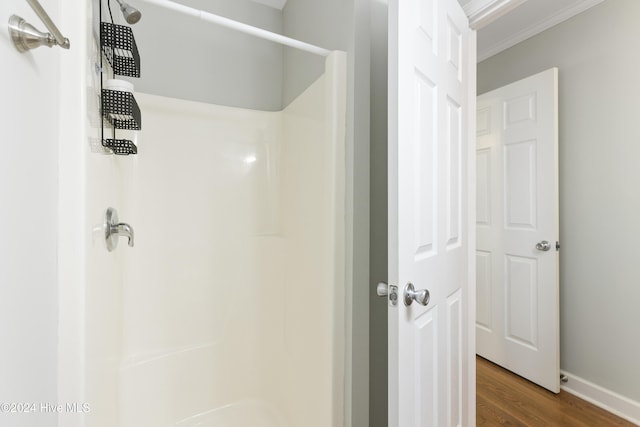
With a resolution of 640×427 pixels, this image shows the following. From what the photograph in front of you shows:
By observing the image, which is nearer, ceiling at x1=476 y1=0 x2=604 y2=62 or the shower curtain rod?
the shower curtain rod

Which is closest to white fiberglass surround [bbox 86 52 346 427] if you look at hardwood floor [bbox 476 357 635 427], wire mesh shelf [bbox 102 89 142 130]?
wire mesh shelf [bbox 102 89 142 130]

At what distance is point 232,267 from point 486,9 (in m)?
1.71

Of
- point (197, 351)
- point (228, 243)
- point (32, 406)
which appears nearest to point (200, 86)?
point (228, 243)

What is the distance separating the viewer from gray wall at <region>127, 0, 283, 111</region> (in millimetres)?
1550

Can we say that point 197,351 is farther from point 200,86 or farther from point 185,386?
point 200,86

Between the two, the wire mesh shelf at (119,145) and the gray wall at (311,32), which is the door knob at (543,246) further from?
the wire mesh shelf at (119,145)

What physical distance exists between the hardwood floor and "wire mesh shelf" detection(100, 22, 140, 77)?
2.34 m

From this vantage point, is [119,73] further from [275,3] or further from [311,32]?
[275,3]

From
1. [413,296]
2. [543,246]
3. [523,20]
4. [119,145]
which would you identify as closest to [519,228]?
[543,246]

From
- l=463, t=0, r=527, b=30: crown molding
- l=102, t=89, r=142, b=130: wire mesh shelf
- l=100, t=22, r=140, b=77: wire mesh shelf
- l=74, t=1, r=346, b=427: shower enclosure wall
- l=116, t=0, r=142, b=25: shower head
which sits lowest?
l=74, t=1, r=346, b=427: shower enclosure wall

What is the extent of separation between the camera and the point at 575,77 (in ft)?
6.43

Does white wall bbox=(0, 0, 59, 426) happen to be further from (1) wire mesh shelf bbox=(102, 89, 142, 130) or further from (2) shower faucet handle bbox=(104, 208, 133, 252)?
(2) shower faucet handle bbox=(104, 208, 133, 252)

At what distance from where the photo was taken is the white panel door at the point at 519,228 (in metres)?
1.95

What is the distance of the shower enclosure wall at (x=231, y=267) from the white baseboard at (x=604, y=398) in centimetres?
178
